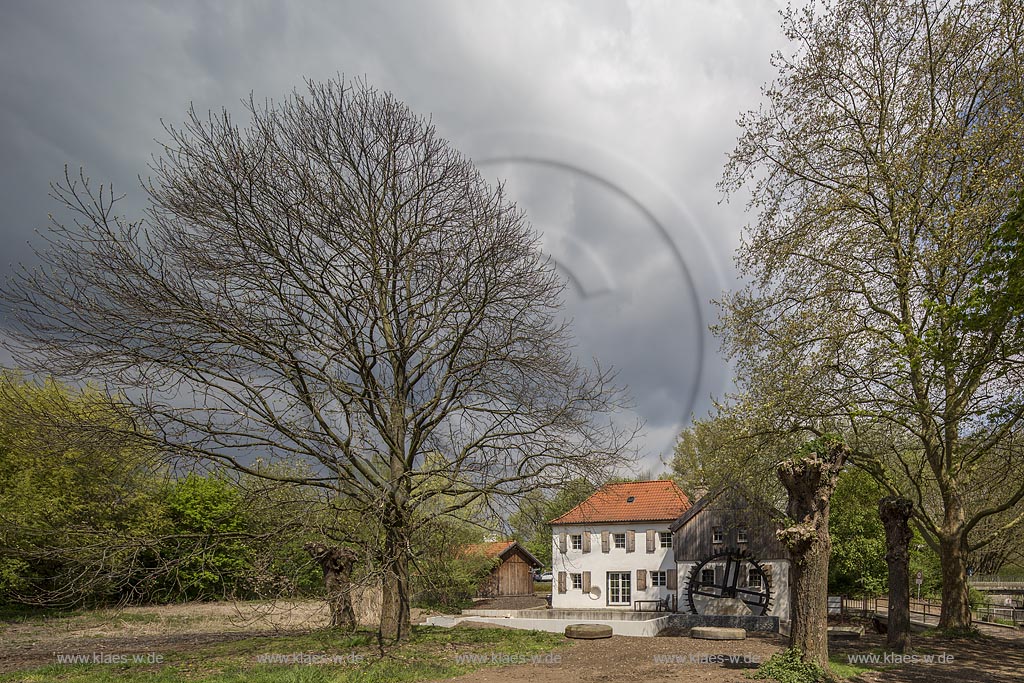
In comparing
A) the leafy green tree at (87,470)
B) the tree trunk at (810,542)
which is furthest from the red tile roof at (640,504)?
the leafy green tree at (87,470)

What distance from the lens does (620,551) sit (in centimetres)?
4566

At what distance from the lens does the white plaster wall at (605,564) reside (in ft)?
145

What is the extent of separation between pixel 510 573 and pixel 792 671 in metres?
43.2

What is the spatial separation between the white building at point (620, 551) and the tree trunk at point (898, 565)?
23.2 m

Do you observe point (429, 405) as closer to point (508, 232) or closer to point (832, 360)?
point (508, 232)

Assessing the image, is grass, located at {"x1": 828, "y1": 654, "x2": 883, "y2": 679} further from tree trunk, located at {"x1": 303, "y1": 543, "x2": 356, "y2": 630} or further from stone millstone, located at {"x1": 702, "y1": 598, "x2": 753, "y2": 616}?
stone millstone, located at {"x1": 702, "y1": 598, "x2": 753, "y2": 616}

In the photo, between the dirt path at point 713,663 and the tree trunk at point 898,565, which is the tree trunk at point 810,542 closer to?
the dirt path at point 713,663

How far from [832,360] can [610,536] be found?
27.8m

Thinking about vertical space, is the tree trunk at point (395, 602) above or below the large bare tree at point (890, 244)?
below

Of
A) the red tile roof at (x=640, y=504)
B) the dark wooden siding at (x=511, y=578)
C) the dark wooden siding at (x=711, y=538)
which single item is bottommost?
the dark wooden siding at (x=511, y=578)

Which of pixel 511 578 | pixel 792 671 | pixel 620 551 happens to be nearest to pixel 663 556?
pixel 620 551

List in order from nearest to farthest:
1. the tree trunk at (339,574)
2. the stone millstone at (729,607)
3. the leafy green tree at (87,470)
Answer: the leafy green tree at (87,470) < the tree trunk at (339,574) < the stone millstone at (729,607)

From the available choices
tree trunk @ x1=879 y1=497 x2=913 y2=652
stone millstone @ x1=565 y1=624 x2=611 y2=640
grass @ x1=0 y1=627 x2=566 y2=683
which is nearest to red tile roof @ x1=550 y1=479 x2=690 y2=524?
stone millstone @ x1=565 y1=624 x2=611 y2=640

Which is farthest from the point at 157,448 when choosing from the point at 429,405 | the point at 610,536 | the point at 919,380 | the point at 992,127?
the point at 610,536
